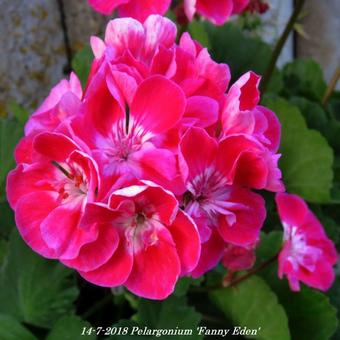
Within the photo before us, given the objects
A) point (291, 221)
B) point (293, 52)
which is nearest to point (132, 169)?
point (291, 221)

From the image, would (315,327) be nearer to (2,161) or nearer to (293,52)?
(2,161)

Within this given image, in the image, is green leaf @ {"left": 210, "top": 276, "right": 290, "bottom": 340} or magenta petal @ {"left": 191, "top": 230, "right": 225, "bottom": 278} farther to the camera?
green leaf @ {"left": 210, "top": 276, "right": 290, "bottom": 340}

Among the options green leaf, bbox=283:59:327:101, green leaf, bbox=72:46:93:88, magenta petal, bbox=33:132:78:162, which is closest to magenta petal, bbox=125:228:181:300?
magenta petal, bbox=33:132:78:162

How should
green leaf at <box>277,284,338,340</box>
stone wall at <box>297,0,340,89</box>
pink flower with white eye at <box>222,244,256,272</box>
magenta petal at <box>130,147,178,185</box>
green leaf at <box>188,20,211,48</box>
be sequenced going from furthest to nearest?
stone wall at <box>297,0,340,89</box> → green leaf at <box>188,20,211,48</box> → green leaf at <box>277,284,338,340</box> → pink flower with white eye at <box>222,244,256,272</box> → magenta petal at <box>130,147,178,185</box>

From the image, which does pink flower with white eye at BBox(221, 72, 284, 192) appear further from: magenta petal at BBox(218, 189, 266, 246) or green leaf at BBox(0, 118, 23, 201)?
green leaf at BBox(0, 118, 23, 201)

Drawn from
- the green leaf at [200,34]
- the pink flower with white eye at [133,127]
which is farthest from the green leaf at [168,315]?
the green leaf at [200,34]

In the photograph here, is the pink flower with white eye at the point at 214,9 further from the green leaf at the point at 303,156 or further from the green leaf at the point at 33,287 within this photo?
the green leaf at the point at 33,287
